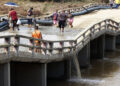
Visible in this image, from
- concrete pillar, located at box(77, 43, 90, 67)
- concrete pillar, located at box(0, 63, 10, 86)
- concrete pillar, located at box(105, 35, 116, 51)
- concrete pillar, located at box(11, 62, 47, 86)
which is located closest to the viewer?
concrete pillar, located at box(0, 63, 10, 86)

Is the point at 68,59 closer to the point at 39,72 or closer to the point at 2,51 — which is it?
the point at 39,72

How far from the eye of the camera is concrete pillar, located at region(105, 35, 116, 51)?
30319mm

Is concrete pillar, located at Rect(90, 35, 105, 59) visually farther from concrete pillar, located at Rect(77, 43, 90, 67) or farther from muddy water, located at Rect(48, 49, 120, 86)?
concrete pillar, located at Rect(77, 43, 90, 67)

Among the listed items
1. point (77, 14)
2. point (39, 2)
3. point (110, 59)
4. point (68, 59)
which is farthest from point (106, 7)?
point (68, 59)

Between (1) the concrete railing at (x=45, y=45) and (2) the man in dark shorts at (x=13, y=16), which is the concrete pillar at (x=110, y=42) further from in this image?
(2) the man in dark shorts at (x=13, y=16)

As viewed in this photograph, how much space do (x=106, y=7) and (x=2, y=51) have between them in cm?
3429

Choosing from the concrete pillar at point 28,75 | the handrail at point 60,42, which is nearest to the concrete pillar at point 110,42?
the handrail at point 60,42

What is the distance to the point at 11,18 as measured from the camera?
2331 cm

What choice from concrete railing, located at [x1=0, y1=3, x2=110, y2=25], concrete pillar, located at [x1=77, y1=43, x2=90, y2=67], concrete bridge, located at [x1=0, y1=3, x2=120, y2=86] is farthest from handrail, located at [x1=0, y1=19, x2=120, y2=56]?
concrete railing, located at [x1=0, y1=3, x2=110, y2=25]

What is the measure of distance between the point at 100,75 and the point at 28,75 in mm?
6170

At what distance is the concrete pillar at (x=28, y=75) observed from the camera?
17141 mm

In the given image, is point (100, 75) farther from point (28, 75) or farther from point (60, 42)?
point (28, 75)

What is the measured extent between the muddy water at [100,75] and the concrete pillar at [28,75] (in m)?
2.49

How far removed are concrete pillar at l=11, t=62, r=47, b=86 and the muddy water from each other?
8.17 feet
